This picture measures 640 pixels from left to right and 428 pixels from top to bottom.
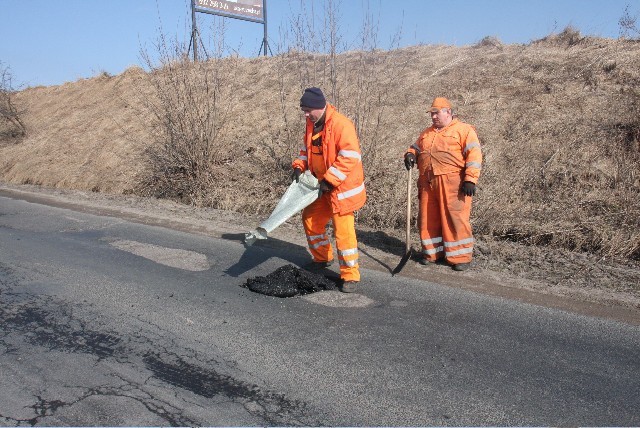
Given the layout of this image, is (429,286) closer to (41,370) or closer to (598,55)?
(41,370)

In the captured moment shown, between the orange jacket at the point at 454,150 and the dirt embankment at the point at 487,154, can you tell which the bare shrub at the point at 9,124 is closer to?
the dirt embankment at the point at 487,154

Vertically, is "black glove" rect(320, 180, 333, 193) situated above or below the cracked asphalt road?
above

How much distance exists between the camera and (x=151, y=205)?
9992 millimetres

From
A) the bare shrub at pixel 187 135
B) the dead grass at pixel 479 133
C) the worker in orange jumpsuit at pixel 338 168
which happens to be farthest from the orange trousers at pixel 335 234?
the bare shrub at pixel 187 135

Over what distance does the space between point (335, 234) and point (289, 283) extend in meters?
0.66

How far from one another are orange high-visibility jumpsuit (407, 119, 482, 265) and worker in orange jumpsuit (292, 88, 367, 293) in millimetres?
1092

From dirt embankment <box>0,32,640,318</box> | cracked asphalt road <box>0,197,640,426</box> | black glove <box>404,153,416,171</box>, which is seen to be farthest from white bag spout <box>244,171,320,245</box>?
dirt embankment <box>0,32,640,318</box>

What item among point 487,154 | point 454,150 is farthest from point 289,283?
point 487,154

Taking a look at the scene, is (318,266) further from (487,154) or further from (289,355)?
(487,154)

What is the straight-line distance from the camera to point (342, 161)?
4.86 metres

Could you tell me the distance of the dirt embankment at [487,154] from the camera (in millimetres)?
6273

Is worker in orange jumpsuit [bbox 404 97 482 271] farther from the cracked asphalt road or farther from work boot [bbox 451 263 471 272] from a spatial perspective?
the cracked asphalt road

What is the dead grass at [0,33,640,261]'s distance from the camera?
7.32 metres

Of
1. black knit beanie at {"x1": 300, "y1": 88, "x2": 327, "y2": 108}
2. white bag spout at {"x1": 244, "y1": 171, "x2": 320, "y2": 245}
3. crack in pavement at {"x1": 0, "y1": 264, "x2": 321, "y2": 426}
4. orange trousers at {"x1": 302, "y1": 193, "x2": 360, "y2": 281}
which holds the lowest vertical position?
crack in pavement at {"x1": 0, "y1": 264, "x2": 321, "y2": 426}
